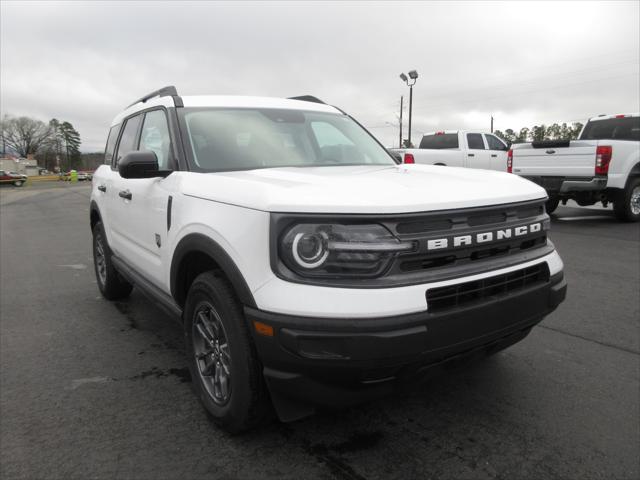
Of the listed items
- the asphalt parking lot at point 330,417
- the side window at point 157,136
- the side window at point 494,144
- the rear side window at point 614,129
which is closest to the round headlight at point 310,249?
the asphalt parking lot at point 330,417

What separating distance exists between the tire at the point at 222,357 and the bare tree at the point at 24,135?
134379 mm

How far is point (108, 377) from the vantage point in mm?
3242

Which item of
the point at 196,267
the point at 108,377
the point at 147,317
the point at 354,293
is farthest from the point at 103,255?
the point at 354,293

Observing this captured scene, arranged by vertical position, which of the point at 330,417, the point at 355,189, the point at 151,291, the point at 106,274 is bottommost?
the point at 330,417

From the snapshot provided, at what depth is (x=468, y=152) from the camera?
15.6m

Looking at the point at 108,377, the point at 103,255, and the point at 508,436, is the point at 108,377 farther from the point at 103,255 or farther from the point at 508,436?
the point at 508,436

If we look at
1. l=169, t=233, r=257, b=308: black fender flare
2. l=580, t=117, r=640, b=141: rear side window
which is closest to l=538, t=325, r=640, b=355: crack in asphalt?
l=169, t=233, r=257, b=308: black fender flare

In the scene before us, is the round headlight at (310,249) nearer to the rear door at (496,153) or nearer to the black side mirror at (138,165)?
the black side mirror at (138,165)

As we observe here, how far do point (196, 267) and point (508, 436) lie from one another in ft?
6.18

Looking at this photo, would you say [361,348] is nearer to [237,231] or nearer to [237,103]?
[237,231]

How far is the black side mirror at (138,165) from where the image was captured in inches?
112

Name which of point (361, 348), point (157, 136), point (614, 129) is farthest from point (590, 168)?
point (361, 348)

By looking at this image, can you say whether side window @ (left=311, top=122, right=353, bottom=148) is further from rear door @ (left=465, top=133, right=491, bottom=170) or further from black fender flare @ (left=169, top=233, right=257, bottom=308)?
rear door @ (left=465, top=133, right=491, bottom=170)

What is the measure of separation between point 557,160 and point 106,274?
8.63 metres
